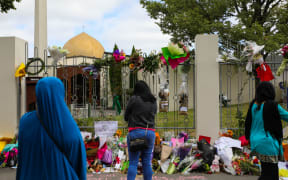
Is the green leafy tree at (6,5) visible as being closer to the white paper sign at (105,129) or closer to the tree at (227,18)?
the white paper sign at (105,129)

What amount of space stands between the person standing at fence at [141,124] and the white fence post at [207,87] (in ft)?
8.12

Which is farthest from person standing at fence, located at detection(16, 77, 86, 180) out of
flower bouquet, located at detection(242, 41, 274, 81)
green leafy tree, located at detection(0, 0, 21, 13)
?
green leafy tree, located at detection(0, 0, 21, 13)

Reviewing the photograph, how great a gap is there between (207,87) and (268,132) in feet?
9.47

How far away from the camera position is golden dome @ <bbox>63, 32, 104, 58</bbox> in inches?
967

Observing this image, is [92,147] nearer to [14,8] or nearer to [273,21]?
[14,8]

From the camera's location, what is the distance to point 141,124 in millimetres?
3512

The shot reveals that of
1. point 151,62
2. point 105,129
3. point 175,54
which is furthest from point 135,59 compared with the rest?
point 105,129

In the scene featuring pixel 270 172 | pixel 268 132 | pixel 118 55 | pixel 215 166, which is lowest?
pixel 215 166

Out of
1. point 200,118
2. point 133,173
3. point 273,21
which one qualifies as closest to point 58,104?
point 133,173

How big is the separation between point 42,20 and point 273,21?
37.9 feet

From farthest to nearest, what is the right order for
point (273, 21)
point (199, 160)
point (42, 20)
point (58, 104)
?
point (273, 21), point (42, 20), point (199, 160), point (58, 104)

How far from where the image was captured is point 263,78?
5.55m

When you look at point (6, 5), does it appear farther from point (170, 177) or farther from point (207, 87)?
point (170, 177)

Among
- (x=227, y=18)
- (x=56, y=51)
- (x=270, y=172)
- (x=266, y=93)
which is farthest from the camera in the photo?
(x=227, y=18)
